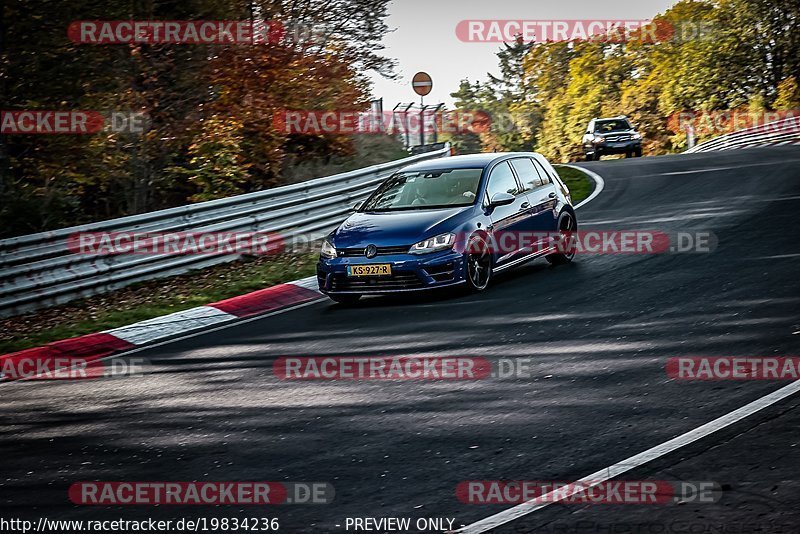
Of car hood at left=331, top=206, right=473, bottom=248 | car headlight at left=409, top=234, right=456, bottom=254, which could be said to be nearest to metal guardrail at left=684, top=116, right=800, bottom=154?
car hood at left=331, top=206, right=473, bottom=248

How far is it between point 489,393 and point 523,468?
1754mm

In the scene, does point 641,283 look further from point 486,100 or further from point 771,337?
point 486,100

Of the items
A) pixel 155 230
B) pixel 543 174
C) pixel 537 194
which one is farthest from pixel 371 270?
pixel 155 230

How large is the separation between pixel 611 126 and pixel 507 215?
30165mm

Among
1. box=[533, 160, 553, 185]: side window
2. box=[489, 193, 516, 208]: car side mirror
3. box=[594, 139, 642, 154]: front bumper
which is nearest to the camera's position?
box=[489, 193, 516, 208]: car side mirror

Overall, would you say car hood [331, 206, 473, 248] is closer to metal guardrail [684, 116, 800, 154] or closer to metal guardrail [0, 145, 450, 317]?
metal guardrail [0, 145, 450, 317]

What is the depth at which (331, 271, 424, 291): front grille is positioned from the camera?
11.4 metres

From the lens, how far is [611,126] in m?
41.3

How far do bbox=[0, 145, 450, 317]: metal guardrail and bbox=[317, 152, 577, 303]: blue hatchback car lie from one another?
3443 mm

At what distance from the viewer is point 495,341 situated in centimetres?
919

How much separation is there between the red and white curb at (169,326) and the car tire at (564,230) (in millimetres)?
3038

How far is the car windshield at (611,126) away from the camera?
41.2 m

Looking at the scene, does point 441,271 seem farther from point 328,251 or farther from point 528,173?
point 528,173

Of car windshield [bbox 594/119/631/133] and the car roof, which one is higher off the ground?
car windshield [bbox 594/119/631/133]
